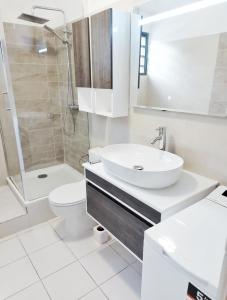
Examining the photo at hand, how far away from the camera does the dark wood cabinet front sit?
49.6 inches

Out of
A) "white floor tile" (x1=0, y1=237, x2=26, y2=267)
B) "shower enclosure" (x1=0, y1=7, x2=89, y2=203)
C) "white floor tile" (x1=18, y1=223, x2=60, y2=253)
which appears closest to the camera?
"white floor tile" (x1=0, y1=237, x2=26, y2=267)

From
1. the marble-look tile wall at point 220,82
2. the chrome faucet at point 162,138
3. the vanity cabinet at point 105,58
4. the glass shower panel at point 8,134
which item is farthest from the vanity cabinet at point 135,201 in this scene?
the glass shower panel at point 8,134

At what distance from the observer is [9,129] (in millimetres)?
2375

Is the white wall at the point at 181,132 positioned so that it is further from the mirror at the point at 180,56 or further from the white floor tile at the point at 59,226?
the white floor tile at the point at 59,226

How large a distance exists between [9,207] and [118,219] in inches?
56.0

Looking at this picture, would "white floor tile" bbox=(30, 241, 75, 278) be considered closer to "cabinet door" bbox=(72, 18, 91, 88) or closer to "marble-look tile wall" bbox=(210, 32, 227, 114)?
"cabinet door" bbox=(72, 18, 91, 88)

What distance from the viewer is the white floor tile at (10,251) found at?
1.77 metres

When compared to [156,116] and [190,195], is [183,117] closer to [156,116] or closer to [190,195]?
[156,116]

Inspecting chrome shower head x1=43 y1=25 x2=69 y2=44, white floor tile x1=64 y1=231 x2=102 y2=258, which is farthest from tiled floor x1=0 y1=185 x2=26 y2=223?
chrome shower head x1=43 y1=25 x2=69 y2=44

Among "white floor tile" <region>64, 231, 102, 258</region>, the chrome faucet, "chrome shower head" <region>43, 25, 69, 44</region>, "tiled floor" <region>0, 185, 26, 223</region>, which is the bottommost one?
"white floor tile" <region>64, 231, 102, 258</region>

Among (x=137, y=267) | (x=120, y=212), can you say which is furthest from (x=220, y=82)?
(x=137, y=267)

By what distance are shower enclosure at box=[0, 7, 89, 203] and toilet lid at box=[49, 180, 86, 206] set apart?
15.0 inches

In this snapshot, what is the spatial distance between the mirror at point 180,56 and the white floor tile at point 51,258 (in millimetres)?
1403

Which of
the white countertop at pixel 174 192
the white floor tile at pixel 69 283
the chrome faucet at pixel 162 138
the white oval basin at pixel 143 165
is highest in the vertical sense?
the chrome faucet at pixel 162 138
